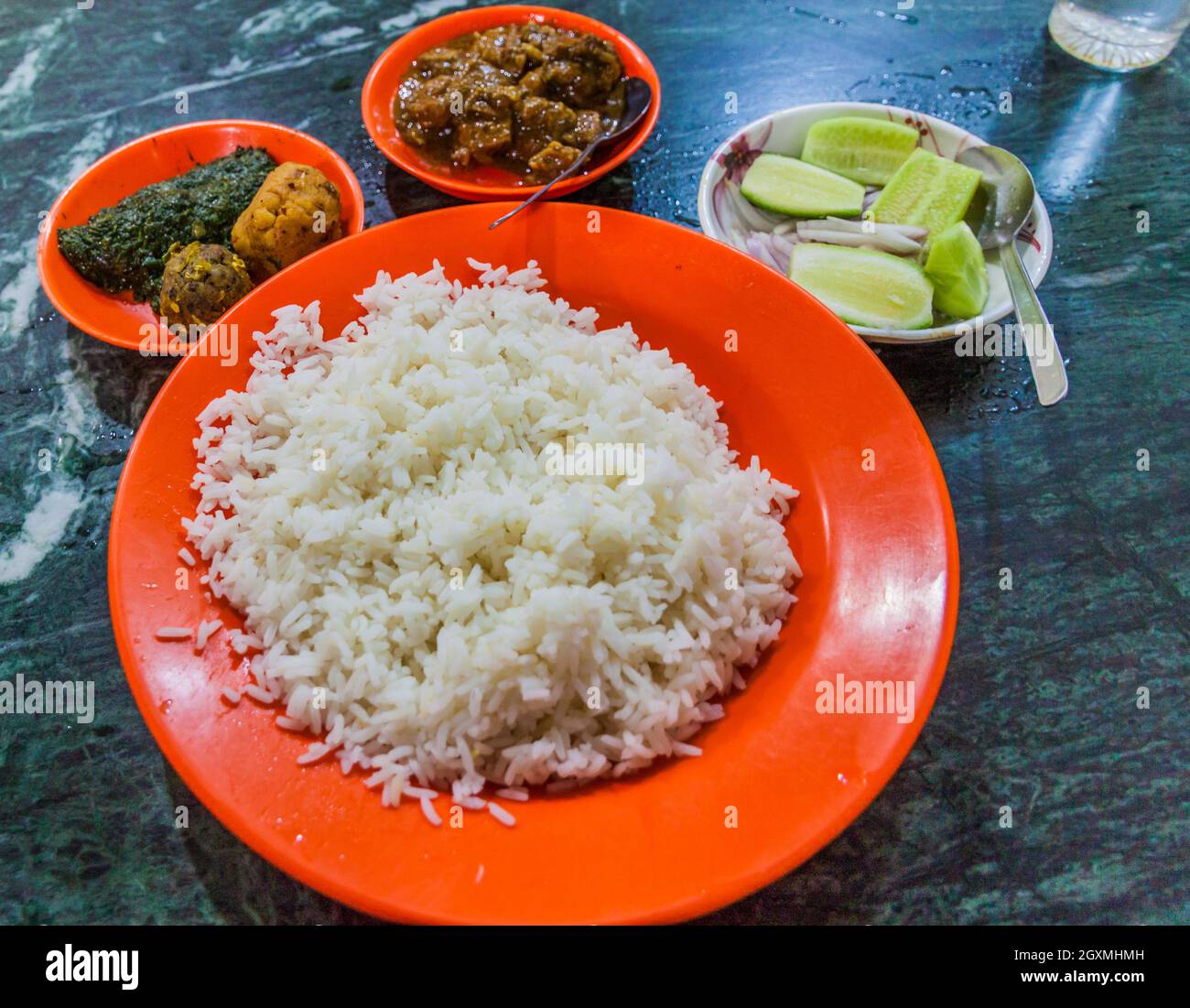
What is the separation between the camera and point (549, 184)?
2639mm

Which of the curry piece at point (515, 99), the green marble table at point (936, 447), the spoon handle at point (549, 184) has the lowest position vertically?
the green marble table at point (936, 447)

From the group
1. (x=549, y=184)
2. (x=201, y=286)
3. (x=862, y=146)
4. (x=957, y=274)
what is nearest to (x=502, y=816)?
(x=201, y=286)

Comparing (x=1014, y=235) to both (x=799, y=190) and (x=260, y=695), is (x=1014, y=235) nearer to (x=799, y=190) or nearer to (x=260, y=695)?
(x=799, y=190)

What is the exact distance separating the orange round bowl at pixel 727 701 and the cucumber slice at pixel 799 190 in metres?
0.57

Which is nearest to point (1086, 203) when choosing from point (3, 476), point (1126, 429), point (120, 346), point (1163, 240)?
point (1163, 240)

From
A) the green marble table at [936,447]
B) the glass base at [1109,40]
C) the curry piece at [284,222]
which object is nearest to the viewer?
the green marble table at [936,447]

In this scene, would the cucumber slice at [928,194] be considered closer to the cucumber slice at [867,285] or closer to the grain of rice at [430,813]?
the cucumber slice at [867,285]

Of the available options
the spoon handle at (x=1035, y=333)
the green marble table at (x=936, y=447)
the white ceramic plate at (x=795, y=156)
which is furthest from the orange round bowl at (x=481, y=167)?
the spoon handle at (x=1035, y=333)

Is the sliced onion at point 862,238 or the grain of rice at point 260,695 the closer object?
the grain of rice at point 260,695

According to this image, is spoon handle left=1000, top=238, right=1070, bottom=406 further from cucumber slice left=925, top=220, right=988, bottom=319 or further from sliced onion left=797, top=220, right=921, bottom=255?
sliced onion left=797, top=220, right=921, bottom=255

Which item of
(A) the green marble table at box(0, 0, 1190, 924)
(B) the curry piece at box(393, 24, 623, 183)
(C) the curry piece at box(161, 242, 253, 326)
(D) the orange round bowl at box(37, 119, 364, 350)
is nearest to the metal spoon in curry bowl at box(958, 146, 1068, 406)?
(A) the green marble table at box(0, 0, 1190, 924)

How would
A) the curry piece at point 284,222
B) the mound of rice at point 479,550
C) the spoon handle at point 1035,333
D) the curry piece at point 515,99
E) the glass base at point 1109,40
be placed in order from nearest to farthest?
the mound of rice at point 479,550 → the spoon handle at point 1035,333 → the curry piece at point 284,222 → the curry piece at point 515,99 → the glass base at point 1109,40

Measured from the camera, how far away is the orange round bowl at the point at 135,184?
8.59ft

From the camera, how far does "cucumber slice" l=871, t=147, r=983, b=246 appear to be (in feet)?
9.05
